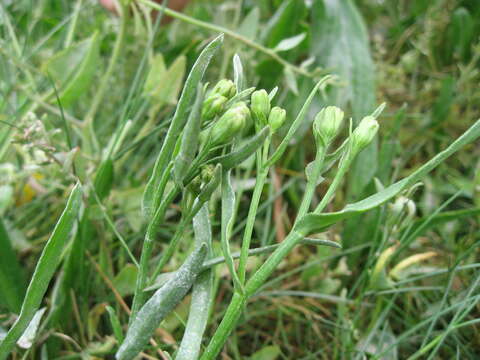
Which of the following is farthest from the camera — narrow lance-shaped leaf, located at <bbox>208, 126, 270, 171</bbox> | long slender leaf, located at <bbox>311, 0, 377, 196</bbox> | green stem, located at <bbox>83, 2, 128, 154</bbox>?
long slender leaf, located at <bbox>311, 0, 377, 196</bbox>

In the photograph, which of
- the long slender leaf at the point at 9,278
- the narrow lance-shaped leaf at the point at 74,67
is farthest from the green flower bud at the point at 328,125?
the narrow lance-shaped leaf at the point at 74,67

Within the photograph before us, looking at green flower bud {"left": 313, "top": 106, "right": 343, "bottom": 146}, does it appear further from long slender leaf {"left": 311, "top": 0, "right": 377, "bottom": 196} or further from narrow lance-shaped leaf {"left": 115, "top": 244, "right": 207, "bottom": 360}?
long slender leaf {"left": 311, "top": 0, "right": 377, "bottom": 196}

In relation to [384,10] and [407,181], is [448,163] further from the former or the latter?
[407,181]

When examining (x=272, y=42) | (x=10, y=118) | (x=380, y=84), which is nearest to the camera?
(x=10, y=118)

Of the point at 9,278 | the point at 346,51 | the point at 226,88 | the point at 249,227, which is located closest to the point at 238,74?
the point at 226,88

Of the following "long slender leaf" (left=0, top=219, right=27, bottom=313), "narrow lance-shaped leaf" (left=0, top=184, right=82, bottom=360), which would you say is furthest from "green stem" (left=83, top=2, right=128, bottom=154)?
"narrow lance-shaped leaf" (left=0, top=184, right=82, bottom=360)

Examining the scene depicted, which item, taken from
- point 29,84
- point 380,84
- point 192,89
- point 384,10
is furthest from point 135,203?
point 384,10

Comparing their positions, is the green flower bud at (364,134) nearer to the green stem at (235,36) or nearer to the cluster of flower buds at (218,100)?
the cluster of flower buds at (218,100)
